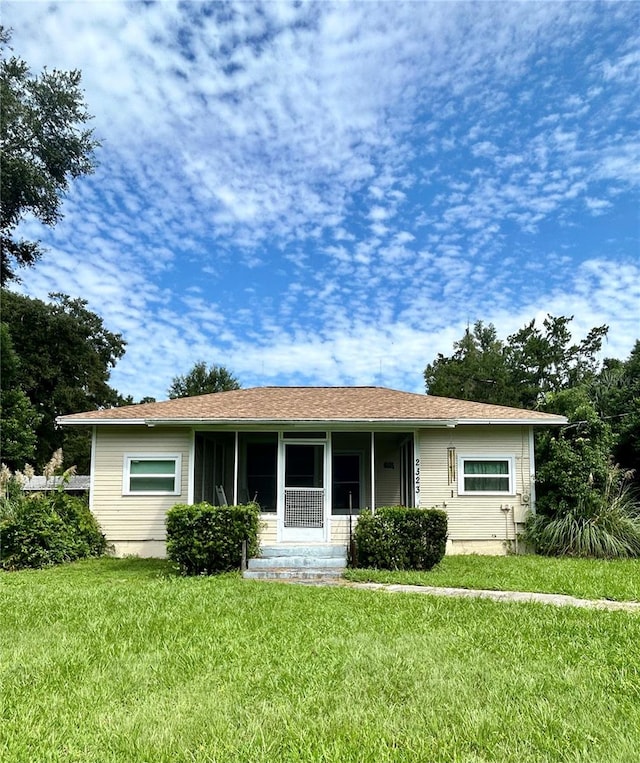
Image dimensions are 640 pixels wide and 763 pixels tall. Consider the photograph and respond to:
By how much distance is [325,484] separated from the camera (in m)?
11.6

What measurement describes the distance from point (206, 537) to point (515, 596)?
4917 millimetres

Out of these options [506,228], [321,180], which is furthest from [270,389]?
[506,228]

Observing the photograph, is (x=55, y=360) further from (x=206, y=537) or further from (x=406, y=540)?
(x=406, y=540)

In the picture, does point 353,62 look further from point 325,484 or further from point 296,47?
point 325,484

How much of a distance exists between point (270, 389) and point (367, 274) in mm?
6240

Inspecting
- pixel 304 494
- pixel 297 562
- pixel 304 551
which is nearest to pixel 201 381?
pixel 304 494

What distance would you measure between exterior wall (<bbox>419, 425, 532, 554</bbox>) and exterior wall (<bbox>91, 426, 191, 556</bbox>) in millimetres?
5310

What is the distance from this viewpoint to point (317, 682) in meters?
3.99

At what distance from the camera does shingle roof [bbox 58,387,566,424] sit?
11461 millimetres

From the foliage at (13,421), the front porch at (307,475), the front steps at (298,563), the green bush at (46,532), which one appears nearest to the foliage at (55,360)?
the foliage at (13,421)

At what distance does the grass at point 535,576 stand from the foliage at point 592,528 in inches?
22.0

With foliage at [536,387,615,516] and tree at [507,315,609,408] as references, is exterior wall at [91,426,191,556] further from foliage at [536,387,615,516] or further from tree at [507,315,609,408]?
tree at [507,315,609,408]

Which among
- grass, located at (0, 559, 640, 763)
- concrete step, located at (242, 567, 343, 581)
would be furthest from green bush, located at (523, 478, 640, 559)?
grass, located at (0, 559, 640, 763)

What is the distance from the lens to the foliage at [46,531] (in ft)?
34.5
